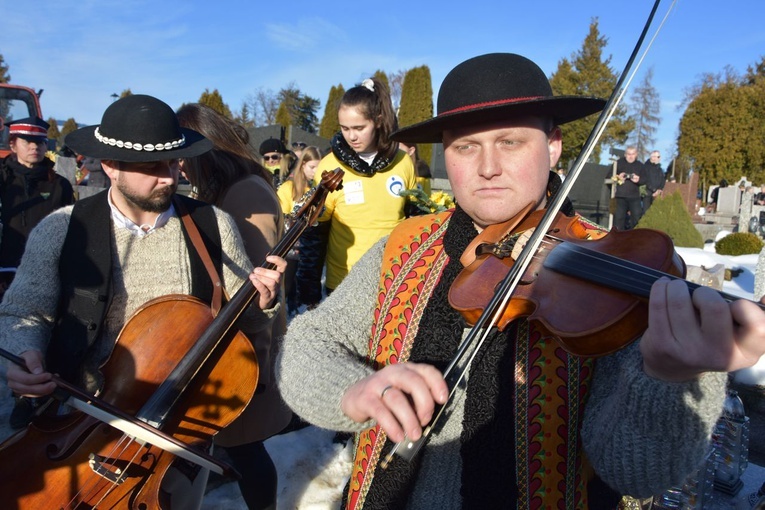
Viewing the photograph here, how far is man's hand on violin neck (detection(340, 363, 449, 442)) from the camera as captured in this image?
0.88m

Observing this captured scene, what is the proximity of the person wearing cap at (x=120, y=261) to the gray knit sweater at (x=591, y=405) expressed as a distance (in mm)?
726

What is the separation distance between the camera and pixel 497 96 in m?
1.20

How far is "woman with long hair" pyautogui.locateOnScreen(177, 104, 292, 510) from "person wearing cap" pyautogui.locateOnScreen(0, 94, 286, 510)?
0.30m

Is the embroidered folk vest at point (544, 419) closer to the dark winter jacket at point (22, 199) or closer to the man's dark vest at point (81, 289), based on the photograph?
the man's dark vest at point (81, 289)

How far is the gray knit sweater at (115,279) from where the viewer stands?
6.10 feet

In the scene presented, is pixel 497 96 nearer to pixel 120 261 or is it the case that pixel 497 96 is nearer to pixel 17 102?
pixel 120 261

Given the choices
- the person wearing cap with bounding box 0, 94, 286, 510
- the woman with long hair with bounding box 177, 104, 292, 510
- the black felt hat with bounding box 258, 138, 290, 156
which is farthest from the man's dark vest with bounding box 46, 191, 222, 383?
the black felt hat with bounding box 258, 138, 290, 156

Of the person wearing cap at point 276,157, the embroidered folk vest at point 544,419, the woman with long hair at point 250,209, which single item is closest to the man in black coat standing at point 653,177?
the person wearing cap at point 276,157

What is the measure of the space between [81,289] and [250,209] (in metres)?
0.90

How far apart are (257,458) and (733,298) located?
2075 mm

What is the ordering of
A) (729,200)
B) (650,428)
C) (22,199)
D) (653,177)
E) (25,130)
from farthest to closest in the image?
1. (729,200)
2. (653,177)
3. (25,130)
4. (22,199)
5. (650,428)

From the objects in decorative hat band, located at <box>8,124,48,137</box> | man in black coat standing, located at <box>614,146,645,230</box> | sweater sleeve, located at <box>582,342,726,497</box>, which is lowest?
man in black coat standing, located at <box>614,146,645,230</box>

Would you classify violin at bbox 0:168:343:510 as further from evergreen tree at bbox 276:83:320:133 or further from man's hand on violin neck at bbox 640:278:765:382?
evergreen tree at bbox 276:83:320:133

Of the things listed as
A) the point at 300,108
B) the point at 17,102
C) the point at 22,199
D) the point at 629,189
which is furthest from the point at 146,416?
the point at 300,108
